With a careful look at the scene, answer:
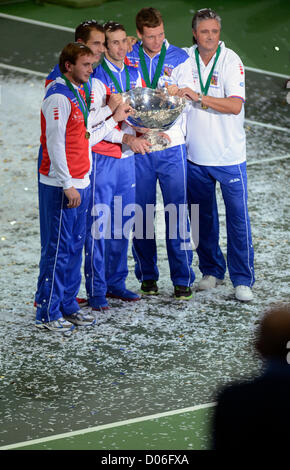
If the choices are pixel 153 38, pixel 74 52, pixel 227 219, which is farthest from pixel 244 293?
pixel 74 52

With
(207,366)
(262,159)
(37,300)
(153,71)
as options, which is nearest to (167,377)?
(207,366)

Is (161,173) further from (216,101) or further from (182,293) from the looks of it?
(182,293)

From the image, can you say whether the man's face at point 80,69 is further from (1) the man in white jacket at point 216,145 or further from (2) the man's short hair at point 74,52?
(1) the man in white jacket at point 216,145

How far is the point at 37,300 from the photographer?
616 cm

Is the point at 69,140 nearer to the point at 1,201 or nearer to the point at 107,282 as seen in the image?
the point at 107,282

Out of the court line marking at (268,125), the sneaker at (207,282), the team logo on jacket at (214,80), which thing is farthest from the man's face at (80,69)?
the court line marking at (268,125)

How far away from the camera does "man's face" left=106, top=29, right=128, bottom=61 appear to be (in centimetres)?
598

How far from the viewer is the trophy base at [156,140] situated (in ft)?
20.6

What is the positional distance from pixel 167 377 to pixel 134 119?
1.70 meters

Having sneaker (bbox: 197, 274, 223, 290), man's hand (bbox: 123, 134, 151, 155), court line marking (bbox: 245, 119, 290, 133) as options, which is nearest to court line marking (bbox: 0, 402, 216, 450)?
sneaker (bbox: 197, 274, 223, 290)

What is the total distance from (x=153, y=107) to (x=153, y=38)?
0.44m

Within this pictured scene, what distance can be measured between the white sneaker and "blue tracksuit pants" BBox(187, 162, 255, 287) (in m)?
0.05

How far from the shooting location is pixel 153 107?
6.24 m

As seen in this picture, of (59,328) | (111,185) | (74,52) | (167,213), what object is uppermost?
(74,52)
